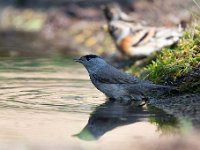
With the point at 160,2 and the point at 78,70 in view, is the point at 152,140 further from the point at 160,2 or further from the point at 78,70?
the point at 160,2

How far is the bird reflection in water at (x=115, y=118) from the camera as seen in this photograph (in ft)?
24.9

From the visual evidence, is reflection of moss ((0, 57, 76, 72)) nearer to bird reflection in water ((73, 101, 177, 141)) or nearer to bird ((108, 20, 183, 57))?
bird ((108, 20, 183, 57))

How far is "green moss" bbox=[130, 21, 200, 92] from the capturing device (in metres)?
9.85

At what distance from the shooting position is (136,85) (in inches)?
406

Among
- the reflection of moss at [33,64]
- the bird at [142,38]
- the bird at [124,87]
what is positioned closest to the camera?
the bird at [124,87]

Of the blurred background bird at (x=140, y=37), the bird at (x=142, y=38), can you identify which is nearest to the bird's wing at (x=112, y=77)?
the blurred background bird at (x=140, y=37)

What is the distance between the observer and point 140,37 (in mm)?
14938

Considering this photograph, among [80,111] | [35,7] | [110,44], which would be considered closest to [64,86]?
[80,111]

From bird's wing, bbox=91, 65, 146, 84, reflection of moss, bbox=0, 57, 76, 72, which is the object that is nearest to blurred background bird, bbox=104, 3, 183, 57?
reflection of moss, bbox=0, 57, 76, 72

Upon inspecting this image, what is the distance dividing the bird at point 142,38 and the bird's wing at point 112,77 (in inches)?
129

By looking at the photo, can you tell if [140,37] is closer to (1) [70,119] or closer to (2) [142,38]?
(2) [142,38]

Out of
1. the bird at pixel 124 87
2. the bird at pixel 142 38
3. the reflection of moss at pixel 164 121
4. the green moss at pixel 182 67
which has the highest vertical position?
the bird at pixel 142 38

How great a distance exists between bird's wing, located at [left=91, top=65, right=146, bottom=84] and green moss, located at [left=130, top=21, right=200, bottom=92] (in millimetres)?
438

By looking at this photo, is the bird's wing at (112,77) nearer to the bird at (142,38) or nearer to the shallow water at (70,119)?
the shallow water at (70,119)
